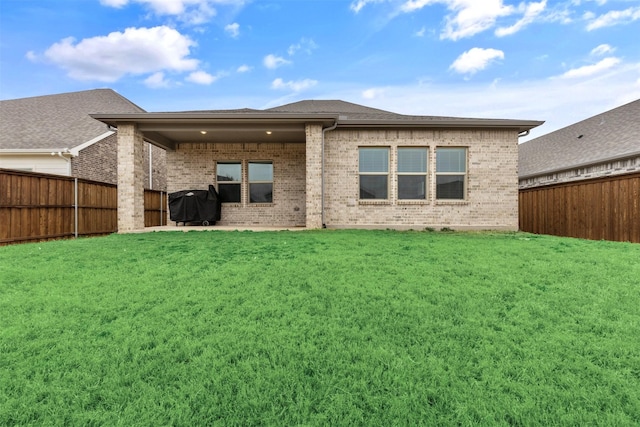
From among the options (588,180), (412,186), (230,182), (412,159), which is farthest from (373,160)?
(588,180)

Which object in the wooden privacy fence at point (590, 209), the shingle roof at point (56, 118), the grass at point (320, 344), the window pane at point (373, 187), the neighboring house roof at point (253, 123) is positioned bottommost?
the grass at point (320, 344)

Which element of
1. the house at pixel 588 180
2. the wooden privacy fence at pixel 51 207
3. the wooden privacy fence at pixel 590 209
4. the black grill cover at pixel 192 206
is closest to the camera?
the wooden privacy fence at pixel 51 207

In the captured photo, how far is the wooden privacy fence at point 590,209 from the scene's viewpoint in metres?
7.73

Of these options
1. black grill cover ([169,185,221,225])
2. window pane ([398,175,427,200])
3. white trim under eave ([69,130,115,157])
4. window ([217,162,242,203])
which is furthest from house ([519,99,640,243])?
white trim under eave ([69,130,115,157])

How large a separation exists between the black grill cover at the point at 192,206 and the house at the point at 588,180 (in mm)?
11707

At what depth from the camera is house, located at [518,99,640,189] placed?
33.9ft

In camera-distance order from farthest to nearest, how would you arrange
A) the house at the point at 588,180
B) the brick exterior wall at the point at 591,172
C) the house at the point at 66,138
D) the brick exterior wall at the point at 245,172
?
the brick exterior wall at the point at 245,172 < the house at the point at 66,138 < the brick exterior wall at the point at 591,172 < the house at the point at 588,180

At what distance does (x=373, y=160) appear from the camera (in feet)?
31.9

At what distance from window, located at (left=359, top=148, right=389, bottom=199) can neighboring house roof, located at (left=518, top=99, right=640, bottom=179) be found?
296 inches

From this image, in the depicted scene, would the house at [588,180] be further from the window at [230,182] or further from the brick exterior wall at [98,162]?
the brick exterior wall at [98,162]

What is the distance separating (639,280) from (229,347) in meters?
4.80

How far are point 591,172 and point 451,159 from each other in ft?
20.0

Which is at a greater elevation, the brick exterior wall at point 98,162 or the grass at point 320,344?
the brick exterior wall at point 98,162

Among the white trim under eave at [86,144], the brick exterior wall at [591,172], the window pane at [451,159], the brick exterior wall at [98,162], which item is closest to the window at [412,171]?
the window pane at [451,159]
